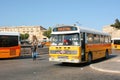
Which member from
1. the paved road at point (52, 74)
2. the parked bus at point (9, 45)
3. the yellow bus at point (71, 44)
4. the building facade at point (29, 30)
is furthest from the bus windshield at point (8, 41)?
the building facade at point (29, 30)

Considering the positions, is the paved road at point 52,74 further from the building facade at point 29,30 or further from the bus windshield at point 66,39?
the building facade at point 29,30

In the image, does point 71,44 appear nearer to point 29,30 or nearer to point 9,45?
point 9,45

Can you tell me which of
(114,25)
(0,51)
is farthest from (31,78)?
(114,25)

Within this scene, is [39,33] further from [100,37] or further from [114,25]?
[100,37]

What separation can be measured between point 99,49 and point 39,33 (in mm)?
155370

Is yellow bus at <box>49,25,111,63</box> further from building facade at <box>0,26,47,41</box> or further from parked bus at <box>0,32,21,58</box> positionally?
building facade at <box>0,26,47,41</box>

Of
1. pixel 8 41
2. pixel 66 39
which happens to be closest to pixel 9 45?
pixel 8 41

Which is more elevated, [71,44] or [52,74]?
[71,44]

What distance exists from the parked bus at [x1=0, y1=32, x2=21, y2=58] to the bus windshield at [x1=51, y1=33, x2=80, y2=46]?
7.43 meters

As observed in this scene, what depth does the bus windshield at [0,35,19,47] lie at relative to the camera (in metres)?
26.0

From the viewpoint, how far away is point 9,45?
86.4 ft

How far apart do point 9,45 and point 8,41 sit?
38 centimetres

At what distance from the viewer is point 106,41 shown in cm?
2602

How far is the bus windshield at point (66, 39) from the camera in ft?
61.9
